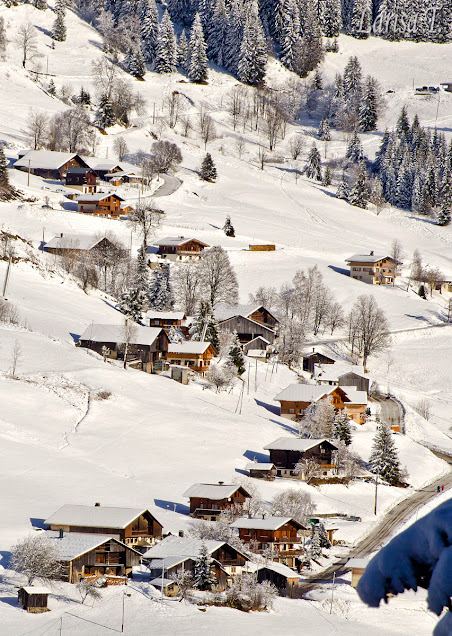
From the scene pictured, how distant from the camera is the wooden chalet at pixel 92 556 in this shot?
3828 cm

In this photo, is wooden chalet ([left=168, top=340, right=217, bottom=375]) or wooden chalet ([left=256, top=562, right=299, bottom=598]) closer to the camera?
wooden chalet ([left=256, top=562, right=299, bottom=598])

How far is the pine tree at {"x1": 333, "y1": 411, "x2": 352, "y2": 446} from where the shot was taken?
64.8 metres

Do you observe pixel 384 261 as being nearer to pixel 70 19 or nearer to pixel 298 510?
pixel 298 510

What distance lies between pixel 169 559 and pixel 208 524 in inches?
327

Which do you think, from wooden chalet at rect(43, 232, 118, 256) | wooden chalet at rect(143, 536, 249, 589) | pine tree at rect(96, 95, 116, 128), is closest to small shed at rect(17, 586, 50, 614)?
wooden chalet at rect(143, 536, 249, 589)

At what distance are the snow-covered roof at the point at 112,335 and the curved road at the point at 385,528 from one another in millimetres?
26095

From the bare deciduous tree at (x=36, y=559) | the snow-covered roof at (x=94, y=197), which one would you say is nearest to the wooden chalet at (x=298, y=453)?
the bare deciduous tree at (x=36, y=559)

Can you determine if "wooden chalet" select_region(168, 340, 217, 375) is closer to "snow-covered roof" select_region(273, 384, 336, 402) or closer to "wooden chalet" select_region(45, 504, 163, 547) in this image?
"snow-covered roof" select_region(273, 384, 336, 402)

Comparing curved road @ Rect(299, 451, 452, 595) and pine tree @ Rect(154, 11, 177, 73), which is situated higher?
pine tree @ Rect(154, 11, 177, 73)

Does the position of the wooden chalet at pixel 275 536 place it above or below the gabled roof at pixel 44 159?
below

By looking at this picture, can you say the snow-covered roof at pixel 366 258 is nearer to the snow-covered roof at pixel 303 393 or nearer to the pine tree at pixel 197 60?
the snow-covered roof at pixel 303 393

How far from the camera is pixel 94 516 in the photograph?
1647 inches

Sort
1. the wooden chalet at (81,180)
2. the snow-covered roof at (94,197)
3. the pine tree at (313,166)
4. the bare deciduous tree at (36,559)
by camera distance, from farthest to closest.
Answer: the pine tree at (313,166), the wooden chalet at (81,180), the snow-covered roof at (94,197), the bare deciduous tree at (36,559)

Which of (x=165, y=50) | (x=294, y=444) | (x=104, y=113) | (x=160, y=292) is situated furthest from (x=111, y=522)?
(x=165, y=50)
